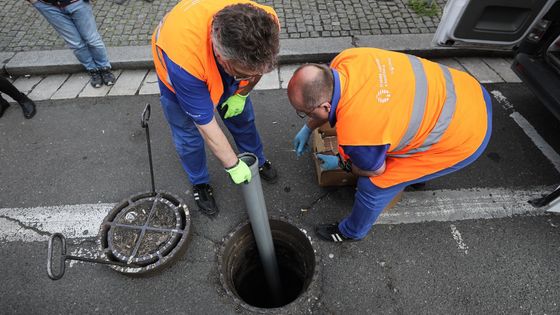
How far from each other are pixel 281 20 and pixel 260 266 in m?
3.55

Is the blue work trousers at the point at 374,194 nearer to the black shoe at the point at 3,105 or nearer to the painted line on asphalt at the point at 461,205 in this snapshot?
the painted line on asphalt at the point at 461,205

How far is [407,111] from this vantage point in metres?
1.71

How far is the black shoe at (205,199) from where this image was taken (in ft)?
9.32

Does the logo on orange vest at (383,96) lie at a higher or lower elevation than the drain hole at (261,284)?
higher

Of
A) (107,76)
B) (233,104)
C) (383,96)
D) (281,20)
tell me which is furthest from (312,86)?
(281,20)

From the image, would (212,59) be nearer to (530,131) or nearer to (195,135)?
(195,135)

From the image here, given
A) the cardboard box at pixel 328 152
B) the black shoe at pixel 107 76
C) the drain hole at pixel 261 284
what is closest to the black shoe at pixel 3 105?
the black shoe at pixel 107 76

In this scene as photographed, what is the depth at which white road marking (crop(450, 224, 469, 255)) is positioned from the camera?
260cm

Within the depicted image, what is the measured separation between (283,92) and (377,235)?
2080 millimetres

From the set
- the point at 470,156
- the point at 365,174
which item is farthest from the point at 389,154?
the point at 470,156

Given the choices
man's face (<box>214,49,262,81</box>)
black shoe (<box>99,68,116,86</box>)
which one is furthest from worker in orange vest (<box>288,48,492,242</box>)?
black shoe (<box>99,68,116,86</box>)

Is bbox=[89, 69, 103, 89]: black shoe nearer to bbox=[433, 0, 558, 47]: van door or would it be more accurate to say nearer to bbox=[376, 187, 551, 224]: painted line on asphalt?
bbox=[376, 187, 551, 224]: painted line on asphalt

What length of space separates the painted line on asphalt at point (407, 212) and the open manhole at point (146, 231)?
0.98 feet

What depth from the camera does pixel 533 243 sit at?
2621 millimetres
